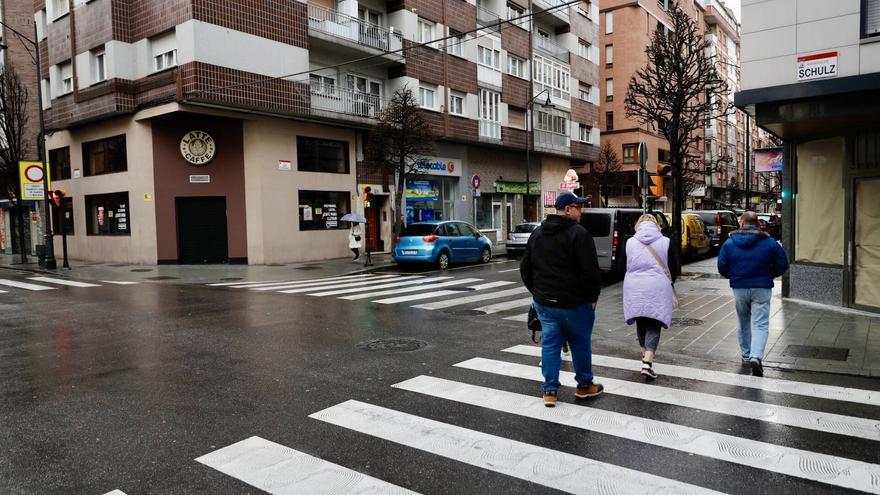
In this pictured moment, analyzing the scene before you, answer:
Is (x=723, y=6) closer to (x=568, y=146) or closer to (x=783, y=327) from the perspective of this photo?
(x=568, y=146)

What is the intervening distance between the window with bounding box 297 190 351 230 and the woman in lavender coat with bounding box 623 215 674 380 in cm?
1798

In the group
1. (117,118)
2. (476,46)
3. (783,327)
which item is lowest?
(783,327)

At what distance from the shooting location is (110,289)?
48.8ft

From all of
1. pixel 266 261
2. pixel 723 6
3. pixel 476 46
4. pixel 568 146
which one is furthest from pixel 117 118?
pixel 723 6

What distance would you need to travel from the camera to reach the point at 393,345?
781 centimetres

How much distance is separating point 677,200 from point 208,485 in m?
13.4

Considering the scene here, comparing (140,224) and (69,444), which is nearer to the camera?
(69,444)

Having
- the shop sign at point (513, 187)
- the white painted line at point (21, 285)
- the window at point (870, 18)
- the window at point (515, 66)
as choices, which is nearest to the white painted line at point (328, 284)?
the white painted line at point (21, 285)

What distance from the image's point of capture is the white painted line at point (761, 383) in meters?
5.54

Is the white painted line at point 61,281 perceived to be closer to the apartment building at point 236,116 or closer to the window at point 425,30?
the apartment building at point 236,116

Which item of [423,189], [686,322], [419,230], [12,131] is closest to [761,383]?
[686,322]

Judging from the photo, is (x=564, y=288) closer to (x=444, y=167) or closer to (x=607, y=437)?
(x=607, y=437)

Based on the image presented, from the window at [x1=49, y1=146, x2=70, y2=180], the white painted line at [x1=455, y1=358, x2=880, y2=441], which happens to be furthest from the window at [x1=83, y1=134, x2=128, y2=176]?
the white painted line at [x1=455, y1=358, x2=880, y2=441]

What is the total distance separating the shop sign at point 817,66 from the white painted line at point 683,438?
7178 millimetres
